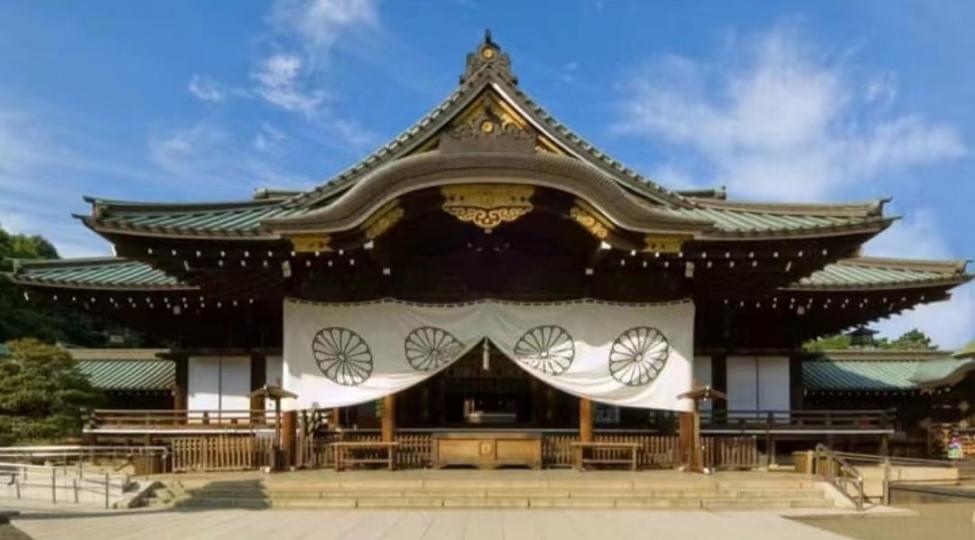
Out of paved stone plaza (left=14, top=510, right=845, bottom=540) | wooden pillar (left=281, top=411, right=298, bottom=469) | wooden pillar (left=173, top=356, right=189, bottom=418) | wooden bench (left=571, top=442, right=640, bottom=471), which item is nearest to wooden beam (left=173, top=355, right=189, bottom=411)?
wooden pillar (left=173, top=356, right=189, bottom=418)

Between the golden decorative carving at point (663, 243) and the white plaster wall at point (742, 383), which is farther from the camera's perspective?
the white plaster wall at point (742, 383)

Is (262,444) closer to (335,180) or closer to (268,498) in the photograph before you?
(268,498)

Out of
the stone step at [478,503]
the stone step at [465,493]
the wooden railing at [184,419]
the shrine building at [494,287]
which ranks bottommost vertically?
the stone step at [478,503]

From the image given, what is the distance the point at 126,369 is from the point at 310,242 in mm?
9824

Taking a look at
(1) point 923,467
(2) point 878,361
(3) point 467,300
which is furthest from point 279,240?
(2) point 878,361

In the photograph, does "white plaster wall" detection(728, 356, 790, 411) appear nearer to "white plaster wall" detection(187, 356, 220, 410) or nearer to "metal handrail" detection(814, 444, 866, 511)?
"metal handrail" detection(814, 444, 866, 511)

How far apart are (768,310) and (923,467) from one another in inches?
158

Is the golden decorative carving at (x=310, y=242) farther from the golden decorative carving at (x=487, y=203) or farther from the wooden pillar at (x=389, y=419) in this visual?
the wooden pillar at (x=389, y=419)

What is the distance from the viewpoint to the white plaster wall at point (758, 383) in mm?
16031

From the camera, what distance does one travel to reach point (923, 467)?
48.3ft

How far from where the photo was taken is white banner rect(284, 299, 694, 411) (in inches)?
533

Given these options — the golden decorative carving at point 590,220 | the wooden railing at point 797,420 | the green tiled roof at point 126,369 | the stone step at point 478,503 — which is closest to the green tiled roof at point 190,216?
the stone step at point 478,503

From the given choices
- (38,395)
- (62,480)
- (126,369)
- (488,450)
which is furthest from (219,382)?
(488,450)

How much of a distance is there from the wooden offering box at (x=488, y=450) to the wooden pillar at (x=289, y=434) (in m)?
2.46
